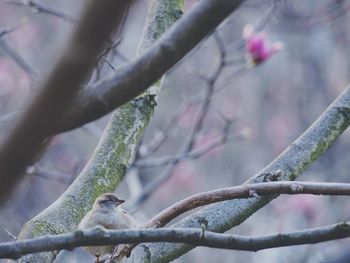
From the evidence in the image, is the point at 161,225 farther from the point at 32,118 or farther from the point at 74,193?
the point at 32,118

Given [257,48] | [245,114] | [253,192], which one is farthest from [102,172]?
[245,114]

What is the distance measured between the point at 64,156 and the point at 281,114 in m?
2.26

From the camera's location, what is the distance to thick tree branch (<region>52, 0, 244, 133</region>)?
0.70m

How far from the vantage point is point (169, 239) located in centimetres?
97

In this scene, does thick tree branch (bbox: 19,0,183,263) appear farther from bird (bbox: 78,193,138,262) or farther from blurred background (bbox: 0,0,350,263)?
blurred background (bbox: 0,0,350,263)

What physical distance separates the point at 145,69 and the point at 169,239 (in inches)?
12.7

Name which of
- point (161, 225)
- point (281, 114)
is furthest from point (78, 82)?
point (281, 114)

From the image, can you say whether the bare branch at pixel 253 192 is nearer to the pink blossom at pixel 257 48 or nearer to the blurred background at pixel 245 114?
the pink blossom at pixel 257 48

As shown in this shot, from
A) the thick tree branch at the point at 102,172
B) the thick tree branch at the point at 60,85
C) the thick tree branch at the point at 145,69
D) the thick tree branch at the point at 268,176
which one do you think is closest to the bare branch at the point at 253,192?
the thick tree branch at the point at 268,176

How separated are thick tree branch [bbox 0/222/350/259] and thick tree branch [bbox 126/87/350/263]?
0.57 meters

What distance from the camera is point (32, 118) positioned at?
1.85ft

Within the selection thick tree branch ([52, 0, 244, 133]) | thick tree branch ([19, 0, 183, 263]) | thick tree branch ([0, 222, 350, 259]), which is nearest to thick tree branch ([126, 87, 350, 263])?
thick tree branch ([19, 0, 183, 263])

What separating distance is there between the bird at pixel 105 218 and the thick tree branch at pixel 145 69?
853 mm

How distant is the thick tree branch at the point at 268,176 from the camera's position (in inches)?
62.4
